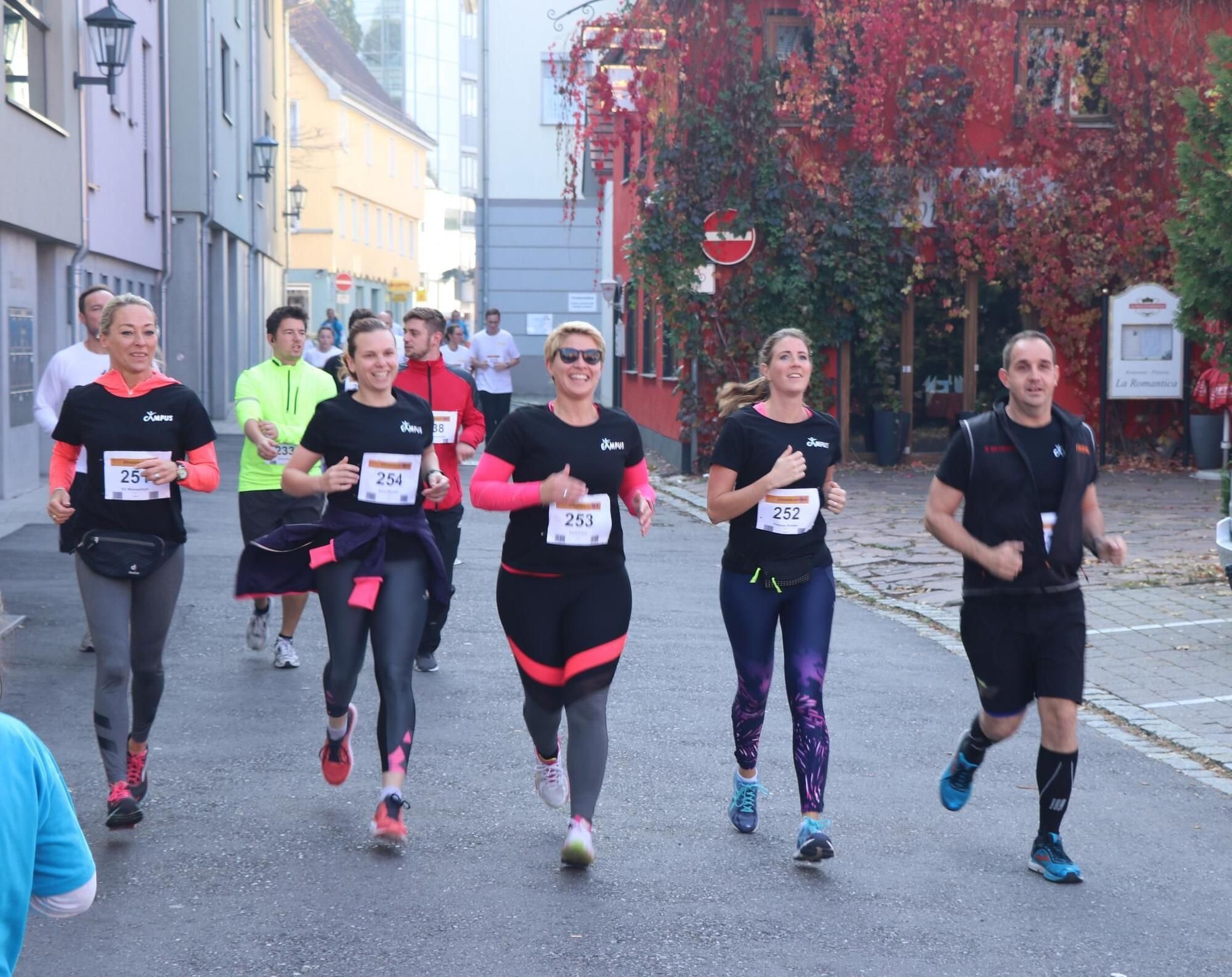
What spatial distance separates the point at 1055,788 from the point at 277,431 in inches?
190

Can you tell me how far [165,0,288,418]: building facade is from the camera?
2828cm

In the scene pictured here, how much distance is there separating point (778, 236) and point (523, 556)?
1561 centimetres

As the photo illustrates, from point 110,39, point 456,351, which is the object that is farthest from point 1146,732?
point 456,351

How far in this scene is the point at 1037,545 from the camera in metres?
5.41

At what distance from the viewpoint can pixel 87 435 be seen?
592 cm

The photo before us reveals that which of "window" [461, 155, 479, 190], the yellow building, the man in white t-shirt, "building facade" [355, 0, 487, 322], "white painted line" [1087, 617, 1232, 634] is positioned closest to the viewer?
"white painted line" [1087, 617, 1232, 634]

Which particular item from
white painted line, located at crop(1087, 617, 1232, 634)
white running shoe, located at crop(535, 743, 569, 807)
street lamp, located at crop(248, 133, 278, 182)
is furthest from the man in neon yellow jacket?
street lamp, located at crop(248, 133, 278, 182)

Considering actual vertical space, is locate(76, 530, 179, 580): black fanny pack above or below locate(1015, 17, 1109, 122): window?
below

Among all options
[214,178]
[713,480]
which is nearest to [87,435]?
[713,480]

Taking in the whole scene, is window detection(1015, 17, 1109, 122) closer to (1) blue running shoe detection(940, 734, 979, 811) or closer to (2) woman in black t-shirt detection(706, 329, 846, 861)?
(2) woman in black t-shirt detection(706, 329, 846, 861)

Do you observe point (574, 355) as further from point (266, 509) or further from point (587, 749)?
point (266, 509)

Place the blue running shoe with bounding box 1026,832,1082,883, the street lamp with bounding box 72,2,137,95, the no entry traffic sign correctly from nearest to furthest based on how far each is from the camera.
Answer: the blue running shoe with bounding box 1026,832,1082,883 < the street lamp with bounding box 72,2,137,95 < the no entry traffic sign

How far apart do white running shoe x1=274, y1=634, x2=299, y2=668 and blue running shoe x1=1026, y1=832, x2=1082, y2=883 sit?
443 centimetres

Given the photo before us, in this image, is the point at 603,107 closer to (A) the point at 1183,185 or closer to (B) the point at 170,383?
(A) the point at 1183,185
